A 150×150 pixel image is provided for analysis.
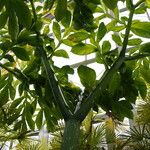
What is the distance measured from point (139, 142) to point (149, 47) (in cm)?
116

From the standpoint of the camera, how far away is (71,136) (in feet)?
3.36

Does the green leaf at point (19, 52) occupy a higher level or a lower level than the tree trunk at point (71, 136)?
higher

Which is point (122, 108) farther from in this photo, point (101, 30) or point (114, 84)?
point (101, 30)

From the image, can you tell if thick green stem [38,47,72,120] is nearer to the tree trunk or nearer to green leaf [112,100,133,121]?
the tree trunk

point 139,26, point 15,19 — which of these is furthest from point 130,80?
point 15,19

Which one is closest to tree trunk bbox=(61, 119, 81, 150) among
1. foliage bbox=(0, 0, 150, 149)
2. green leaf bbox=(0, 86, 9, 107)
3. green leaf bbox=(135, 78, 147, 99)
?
foliage bbox=(0, 0, 150, 149)

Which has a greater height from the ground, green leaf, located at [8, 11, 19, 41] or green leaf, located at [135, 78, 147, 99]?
green leaf, located at [8, 11, 19, 41]

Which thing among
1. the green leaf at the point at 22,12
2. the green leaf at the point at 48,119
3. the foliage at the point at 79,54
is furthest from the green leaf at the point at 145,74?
the green leaf at the point at 22,12

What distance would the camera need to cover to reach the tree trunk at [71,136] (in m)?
1.00

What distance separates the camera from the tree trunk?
1.00m

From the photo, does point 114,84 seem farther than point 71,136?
Yes

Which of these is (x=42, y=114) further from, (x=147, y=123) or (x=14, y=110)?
(x=147, y=123)

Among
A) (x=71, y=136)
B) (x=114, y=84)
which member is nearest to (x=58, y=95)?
(x=71, y=136)

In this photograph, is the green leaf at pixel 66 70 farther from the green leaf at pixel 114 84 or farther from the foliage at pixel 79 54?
the green leaf at pixel 114 84
